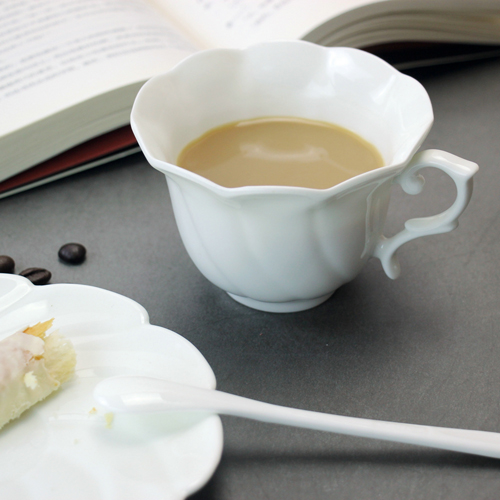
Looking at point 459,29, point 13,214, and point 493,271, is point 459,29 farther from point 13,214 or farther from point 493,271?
point 13,214

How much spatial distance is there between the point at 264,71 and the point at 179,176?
0.31 m

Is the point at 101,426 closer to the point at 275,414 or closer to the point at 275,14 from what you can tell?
the point at 275,414

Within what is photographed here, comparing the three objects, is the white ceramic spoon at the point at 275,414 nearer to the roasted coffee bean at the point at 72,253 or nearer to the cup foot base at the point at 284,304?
the cup foot base at the point at 284,304

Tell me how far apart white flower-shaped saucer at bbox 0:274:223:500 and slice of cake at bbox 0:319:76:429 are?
2cm

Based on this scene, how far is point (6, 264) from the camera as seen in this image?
0.84m

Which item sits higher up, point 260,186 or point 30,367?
point 260,186

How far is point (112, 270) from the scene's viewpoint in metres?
0.88

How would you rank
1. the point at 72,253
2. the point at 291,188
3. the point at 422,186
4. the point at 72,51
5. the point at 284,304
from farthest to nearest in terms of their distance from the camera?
the point at 72,51, the point at 72,253, the point at 284,304, the point at 422,186, the point at 291,188

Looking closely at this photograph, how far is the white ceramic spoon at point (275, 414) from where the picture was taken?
0.55m

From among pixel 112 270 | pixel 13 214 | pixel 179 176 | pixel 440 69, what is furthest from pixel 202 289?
pixel 440 69

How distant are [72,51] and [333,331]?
0.78 meters

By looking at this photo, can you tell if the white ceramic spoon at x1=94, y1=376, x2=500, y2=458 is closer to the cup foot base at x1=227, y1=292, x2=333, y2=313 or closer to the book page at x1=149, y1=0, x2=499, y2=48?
the cup foot base at x1=227, y1=292, x2=333, y2=313

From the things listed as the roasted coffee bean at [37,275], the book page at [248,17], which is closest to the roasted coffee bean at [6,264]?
the roasted coffee bean at [37,275]

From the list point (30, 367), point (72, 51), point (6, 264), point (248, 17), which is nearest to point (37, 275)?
point (6, 264)
